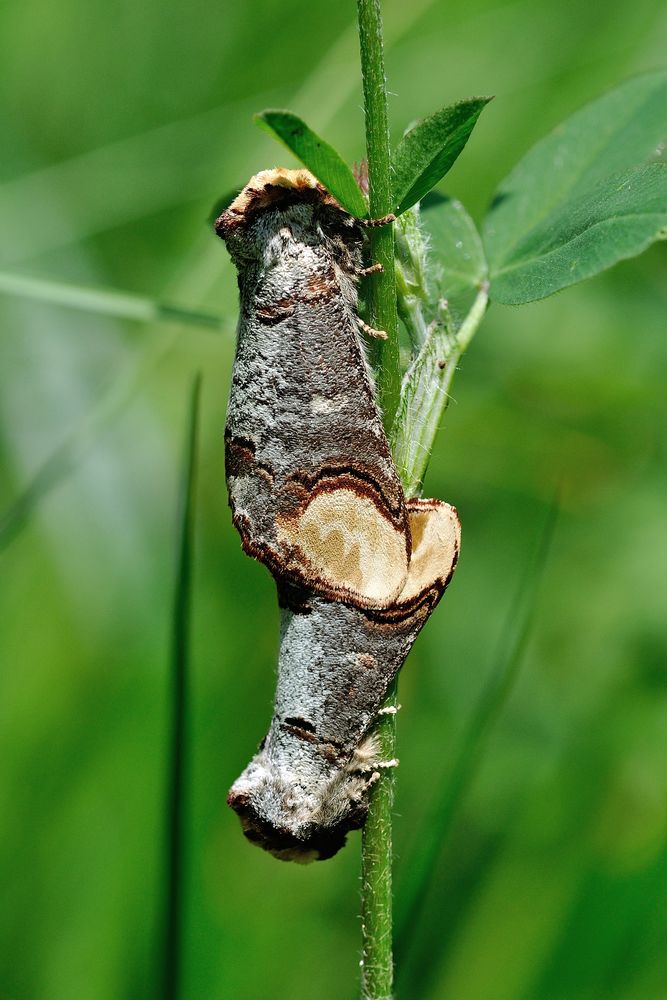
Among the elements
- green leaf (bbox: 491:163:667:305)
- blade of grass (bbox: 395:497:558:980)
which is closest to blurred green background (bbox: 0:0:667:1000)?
blade of grass (bbox: 395:497:558:980)

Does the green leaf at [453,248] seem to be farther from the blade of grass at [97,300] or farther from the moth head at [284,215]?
the blade of grass at [97,300]

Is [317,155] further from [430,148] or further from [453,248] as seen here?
[453,248]

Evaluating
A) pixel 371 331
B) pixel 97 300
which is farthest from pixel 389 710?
pixel 97 300

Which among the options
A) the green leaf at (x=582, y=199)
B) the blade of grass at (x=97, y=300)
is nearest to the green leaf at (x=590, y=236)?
the green leaf at (x=582, y=199)

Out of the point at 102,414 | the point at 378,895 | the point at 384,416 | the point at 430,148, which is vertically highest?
the point at 102,414

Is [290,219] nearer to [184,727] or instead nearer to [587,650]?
[184,727]

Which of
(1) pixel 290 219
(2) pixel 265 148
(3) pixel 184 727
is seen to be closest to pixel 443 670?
(3) pixel 184 727
